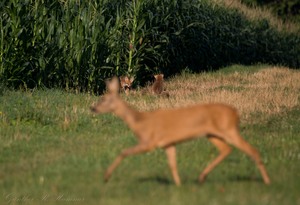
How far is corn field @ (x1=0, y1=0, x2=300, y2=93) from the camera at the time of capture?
653 inches

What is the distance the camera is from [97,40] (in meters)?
17.5

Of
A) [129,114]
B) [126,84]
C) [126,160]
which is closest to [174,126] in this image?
[129,114]

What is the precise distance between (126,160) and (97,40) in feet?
26.0

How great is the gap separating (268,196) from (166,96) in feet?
30.6

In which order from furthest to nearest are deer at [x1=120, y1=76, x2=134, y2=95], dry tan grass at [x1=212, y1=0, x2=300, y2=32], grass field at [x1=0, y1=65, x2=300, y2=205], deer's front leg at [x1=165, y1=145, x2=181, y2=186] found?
dry tan grass at [x1=212, y1=0, x2=300, y2=32] → deer at [x1=120, y1=76, x2=134, y2=95] → deer's front leg at [x1=165, y1=145, x2=181, y2=186] → grass field at [x1=0, y1=65, x2=300, y2=205]

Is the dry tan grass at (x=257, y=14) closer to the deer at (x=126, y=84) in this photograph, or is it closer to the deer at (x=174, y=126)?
the deer at (x=126, y=84)

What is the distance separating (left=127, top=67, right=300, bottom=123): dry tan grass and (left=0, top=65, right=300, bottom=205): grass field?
0.14 feet

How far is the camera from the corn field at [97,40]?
16.6m

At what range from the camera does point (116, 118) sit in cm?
1358

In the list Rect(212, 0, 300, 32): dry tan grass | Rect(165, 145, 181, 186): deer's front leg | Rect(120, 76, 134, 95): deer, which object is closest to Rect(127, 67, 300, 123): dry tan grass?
Rect(120, 76, 134, 95): deer

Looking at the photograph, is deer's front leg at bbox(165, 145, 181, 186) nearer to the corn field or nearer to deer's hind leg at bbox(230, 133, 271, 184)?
deer's hind leg at bbox(230, 133, 271, 184)

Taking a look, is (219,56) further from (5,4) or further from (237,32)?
(5,4)

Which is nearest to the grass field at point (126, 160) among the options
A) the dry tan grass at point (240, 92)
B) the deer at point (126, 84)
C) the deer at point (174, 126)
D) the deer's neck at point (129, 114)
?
the dry tan grass at point (240, 92)

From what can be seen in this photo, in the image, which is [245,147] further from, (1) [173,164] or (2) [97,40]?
(2) [97,40]
